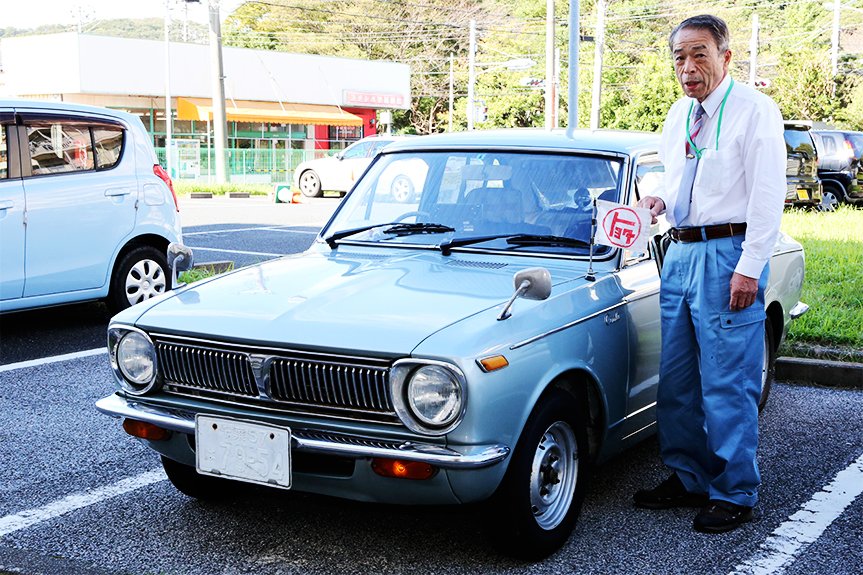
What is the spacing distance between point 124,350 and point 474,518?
5.09ft

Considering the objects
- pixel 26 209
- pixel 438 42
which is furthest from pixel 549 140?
pixel 438 42

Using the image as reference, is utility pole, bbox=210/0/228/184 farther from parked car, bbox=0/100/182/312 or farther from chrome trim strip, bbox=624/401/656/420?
chrome trim strip, bbox=624/401/656/420

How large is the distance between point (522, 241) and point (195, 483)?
1761 millimetres

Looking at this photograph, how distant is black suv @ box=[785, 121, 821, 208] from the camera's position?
1830 cm

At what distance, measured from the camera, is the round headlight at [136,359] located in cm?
385

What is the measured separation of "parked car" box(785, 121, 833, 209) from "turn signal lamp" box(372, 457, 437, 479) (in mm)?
16240

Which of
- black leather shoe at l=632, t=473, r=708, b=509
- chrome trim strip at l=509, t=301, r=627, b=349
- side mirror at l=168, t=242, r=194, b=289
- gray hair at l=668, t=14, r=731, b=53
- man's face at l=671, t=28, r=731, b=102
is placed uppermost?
gray hair at l=668, t=14, r=731, b=53

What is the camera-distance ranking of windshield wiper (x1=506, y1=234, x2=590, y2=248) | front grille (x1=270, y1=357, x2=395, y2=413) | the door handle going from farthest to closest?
1. the door handle
2. windshield wiper (x1=506, y1=234, x2=590, y2=248)
3. front grille (x1=270, y1=357, x2=395, y2=413)

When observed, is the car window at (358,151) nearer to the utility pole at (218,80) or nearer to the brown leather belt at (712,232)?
the utility pole at (218,80)

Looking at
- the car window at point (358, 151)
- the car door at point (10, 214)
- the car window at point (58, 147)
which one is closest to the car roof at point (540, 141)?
the car door at point (10, 214)

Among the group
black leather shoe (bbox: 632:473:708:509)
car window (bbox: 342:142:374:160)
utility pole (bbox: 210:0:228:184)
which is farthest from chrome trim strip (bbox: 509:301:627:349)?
utility pole (bbox: 210:0:228:184)

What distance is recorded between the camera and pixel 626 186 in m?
4.57

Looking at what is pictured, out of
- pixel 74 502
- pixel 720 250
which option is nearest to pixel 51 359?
pixel 74 502

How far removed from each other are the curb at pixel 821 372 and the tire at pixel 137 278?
4.89m
